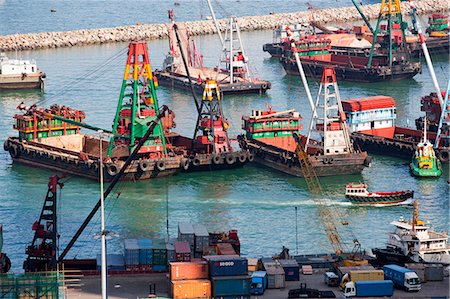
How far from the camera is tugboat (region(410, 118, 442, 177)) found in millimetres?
63250

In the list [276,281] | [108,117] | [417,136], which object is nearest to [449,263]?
[276,281]

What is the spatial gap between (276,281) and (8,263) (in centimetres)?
939

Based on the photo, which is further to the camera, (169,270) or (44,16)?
(44,16)

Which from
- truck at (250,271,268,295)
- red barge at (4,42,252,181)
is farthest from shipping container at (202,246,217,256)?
red barge at (4,42,252,181)

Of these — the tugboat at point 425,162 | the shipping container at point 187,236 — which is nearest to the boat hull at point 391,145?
the tugboat at point 425,162

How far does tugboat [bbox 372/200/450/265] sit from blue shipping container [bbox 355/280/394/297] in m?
4.31

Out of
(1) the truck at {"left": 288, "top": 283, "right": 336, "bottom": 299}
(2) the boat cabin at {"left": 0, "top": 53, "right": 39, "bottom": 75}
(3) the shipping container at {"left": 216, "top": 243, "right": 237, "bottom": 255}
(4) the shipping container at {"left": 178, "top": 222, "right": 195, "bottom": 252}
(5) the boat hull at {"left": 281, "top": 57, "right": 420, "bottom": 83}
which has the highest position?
(2) the boat cabin at {"left": 0, "top": 53, "right": 39, "bottom": 75}

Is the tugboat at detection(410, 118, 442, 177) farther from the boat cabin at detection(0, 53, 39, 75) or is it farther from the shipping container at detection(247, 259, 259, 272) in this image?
the boat cabin at detection(0, 53, 39, 75)

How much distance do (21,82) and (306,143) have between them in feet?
95.6

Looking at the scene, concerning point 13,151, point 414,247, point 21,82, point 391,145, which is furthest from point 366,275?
point 21,82

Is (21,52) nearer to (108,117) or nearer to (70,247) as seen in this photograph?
(108,117)

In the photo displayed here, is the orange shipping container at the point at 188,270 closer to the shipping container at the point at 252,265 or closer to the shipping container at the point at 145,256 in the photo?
the shipping container at the point at 252,265

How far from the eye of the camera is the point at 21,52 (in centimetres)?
11081

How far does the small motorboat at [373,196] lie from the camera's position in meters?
58.2
